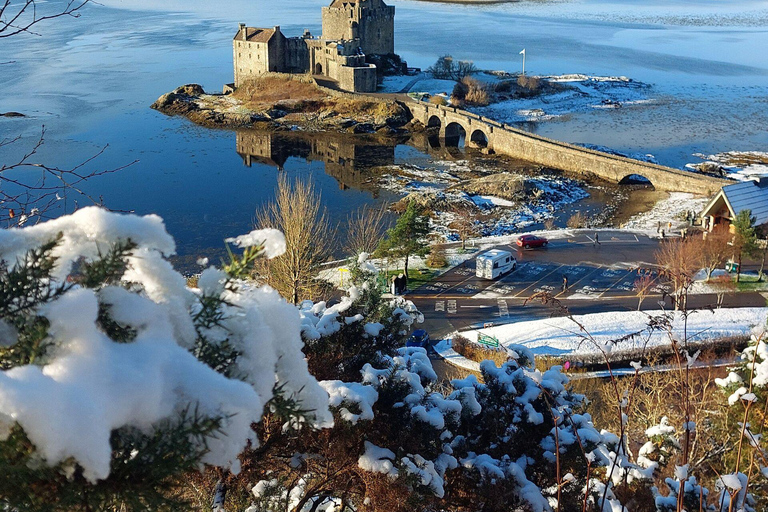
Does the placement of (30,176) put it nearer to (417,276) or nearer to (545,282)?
(417,276)

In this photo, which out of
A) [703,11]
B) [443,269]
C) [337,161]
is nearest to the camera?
[443,269]

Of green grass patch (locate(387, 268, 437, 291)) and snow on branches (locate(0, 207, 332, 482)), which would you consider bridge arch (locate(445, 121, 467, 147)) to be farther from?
snow on branches (locate(0, 207, 332, 482))

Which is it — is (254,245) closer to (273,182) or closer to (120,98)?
(273,182)

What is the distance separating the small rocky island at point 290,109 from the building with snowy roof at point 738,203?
26.0 meters

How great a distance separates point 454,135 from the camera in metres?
48.6

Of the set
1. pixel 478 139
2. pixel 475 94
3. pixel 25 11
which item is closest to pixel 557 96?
pixel 475 94

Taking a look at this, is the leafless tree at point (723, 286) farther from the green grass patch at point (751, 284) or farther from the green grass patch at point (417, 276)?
the green grass patch at point (417, 276)

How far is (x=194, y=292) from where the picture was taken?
309cm

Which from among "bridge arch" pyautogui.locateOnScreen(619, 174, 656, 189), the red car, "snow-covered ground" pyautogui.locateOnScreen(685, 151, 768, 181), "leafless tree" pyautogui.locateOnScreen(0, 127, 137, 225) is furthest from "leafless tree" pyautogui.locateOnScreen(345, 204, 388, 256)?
"snow-covered ground" pyautogui.locateOnScreen(685, 151, 768, 181)

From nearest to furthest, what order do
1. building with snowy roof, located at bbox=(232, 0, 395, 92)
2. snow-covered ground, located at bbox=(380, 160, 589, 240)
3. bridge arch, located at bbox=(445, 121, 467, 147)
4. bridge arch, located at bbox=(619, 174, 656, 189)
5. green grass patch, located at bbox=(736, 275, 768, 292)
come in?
green grass patch, located at bbox=(736, 275, 768, 292) → snow-covered ground, located at bbox=(380, 160, 589, 240) → bridge arch, located at bbox=(619, 174, 656, 189) → bridge arch, located at bbox=(445, 121, 467, 147) → building with snowy roof, located at bbox=(232, 0, 395, 92)

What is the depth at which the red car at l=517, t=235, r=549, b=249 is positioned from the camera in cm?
2505

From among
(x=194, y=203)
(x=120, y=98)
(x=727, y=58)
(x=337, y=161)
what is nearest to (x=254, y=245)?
(x=194, y=203)

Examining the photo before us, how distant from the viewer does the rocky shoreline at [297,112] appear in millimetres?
48562

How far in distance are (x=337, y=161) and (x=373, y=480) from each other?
120 feet
